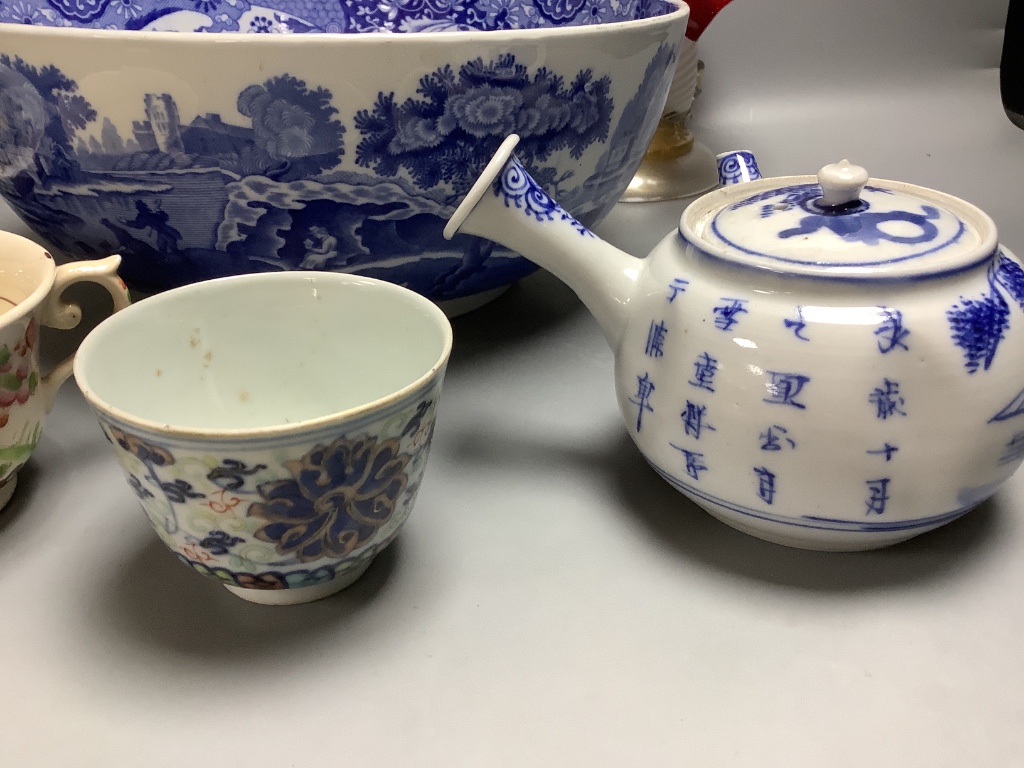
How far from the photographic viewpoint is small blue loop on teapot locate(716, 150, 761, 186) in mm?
506

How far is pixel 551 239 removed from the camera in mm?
435

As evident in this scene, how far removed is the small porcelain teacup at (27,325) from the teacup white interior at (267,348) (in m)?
0.05

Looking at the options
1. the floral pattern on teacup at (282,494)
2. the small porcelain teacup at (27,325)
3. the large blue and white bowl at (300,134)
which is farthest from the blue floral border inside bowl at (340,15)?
the floral pattern on teacup at (282,494)

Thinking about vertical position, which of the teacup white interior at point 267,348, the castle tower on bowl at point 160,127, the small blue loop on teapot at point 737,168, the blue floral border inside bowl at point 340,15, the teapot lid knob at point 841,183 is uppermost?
the castle tower on bowl at point 160,127

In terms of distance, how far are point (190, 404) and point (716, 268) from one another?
0.27m

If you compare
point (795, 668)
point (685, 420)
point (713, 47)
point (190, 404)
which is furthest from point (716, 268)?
point (713, 47)

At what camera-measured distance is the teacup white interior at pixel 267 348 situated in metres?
0.42

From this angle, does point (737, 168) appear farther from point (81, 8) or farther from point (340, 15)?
point (81, 8)

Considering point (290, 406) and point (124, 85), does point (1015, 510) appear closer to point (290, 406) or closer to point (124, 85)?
point (290, 406)

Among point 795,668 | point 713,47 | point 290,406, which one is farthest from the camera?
point 713,47

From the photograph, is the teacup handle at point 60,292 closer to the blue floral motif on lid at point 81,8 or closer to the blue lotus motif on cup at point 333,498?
the blue lotus motif on cup at point 333,498

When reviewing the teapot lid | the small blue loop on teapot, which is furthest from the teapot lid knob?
the small blue loop on teapot

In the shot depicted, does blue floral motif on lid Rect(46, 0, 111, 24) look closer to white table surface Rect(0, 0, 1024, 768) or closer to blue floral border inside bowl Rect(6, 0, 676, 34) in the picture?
blue floral border inside bowl Rect(6, 0, 676, 34)

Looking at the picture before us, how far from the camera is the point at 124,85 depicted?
0.44m
